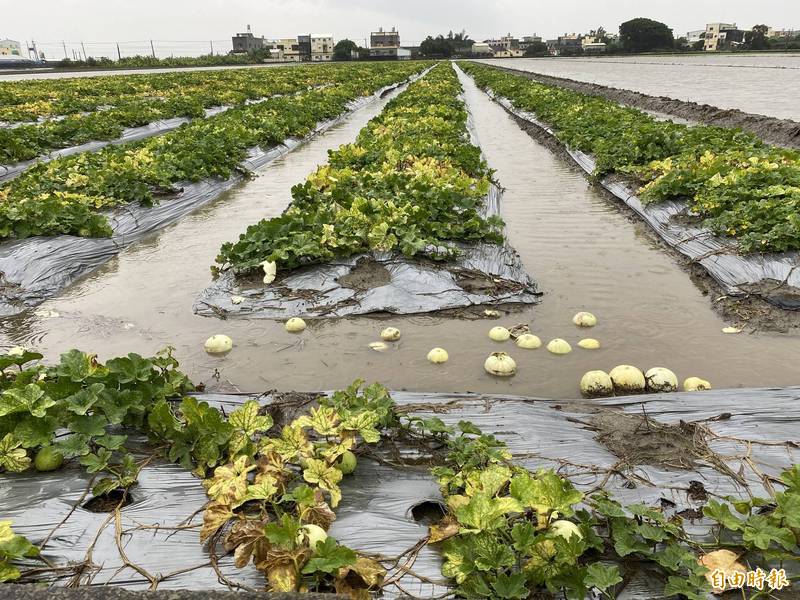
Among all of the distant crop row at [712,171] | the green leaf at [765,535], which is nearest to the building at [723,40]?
the distant crop row at [712,171]

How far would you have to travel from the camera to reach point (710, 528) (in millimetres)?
2324

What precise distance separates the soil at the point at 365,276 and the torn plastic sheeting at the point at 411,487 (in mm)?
2382

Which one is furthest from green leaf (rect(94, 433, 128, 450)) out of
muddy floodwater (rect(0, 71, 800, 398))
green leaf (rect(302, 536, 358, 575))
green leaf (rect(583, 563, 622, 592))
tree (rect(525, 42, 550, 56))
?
tree (rect(525, 42, 550, 56))

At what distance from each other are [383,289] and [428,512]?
10.2ft

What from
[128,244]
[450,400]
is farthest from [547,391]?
[128,244]

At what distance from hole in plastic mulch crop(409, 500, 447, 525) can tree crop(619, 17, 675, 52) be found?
4713 inches

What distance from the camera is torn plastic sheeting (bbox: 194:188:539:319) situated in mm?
5340

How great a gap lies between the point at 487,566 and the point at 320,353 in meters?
2.88

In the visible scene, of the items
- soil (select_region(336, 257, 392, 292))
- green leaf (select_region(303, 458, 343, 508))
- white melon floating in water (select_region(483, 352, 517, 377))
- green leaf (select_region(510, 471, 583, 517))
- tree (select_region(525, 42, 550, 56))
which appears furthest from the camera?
tree (select_region(525, 42, 550, 56))

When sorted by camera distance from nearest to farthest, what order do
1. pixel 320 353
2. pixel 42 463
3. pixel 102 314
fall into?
1. pixel 42 463
2. pixel 320 353
3. pixel 102 314

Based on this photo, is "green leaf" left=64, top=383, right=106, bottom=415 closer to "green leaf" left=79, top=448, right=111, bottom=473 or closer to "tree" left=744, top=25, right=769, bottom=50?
"green leaf" left=79, top=448, right=111, bottom=473

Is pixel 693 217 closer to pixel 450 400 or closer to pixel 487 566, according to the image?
pixel 450 400

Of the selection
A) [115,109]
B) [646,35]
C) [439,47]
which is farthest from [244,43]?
[115,109]

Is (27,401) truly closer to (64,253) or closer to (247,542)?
(247,542)
